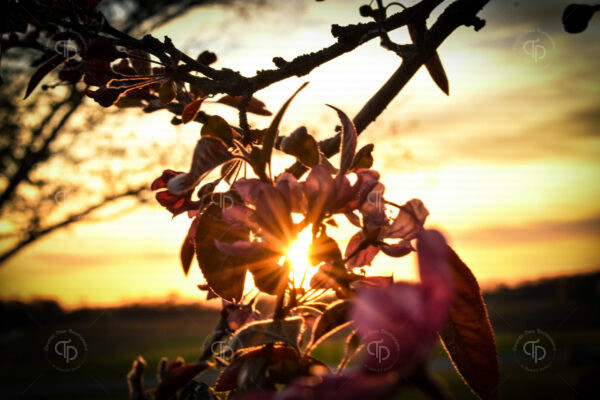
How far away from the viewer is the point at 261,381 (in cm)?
50

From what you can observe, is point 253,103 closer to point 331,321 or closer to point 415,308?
point 331,321

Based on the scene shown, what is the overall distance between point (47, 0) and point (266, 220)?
96cm

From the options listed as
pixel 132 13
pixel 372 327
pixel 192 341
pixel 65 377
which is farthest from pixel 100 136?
pixel 192 341

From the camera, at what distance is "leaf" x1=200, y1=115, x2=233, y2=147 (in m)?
0.64

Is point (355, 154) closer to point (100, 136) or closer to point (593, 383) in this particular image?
point (593, 383)

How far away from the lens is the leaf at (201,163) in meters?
0.54

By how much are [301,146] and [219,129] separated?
11 cm

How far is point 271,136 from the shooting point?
55cm

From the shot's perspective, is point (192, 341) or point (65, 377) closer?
point (65, 377)

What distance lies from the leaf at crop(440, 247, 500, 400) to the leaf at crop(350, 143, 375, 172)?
186 millimetres

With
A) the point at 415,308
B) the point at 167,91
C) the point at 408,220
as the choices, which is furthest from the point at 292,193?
the point at 167,91

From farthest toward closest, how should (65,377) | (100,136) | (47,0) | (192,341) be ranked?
1. (192,341)
2. (65,377)
3. (100,136)
4. (47,0)
